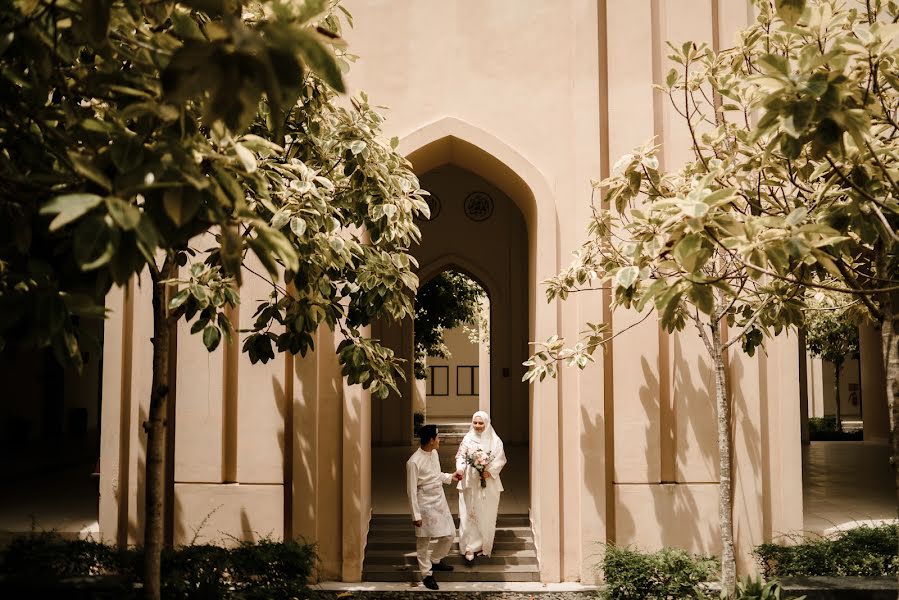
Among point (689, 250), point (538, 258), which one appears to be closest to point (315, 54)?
point (689, 250)

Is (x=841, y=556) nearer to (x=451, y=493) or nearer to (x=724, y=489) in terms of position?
(x=724, y=489)

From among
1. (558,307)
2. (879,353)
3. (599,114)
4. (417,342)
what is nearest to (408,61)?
(599,114)

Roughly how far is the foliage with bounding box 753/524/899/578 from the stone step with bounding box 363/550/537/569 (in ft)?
8.44

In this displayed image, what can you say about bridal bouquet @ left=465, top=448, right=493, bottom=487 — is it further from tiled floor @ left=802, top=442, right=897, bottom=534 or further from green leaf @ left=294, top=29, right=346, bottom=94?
green leaf @ left=294, top=29, right=346, bottom=94

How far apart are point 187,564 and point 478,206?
11.5 metres

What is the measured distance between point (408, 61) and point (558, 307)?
332cm

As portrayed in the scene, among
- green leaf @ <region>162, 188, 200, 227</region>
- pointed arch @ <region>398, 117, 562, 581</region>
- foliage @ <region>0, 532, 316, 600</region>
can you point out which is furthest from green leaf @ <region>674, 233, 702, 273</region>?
pointed arch @ <region>398, 117, 562, 581</region>

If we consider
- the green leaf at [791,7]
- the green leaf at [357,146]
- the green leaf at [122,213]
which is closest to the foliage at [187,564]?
the green leaf at [357,146]

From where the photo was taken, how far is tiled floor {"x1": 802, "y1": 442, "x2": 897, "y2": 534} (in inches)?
394

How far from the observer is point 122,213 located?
223 centimetres

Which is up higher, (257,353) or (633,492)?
(257,353)

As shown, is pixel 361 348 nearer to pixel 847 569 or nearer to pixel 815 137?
pixel 815 137

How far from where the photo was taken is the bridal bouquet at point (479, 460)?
349 inches

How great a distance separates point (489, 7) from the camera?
9.00 m
